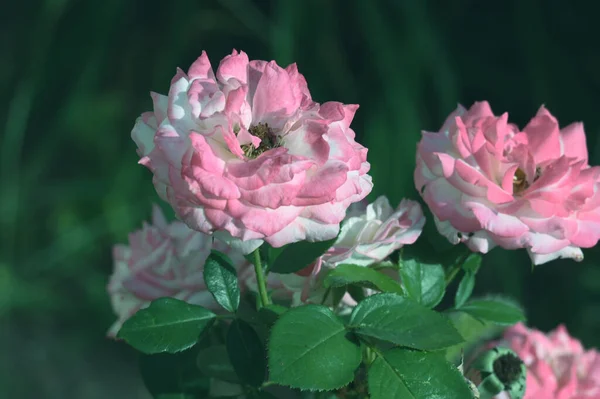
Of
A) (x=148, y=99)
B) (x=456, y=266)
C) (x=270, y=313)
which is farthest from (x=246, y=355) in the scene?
(x=148, y=99)

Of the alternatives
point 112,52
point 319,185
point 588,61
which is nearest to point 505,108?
point 588,61

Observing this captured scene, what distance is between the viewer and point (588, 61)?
48.6 inches

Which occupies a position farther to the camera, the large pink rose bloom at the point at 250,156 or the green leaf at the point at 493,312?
the green leaf at the point at 493,312

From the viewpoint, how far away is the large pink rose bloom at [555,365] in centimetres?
46

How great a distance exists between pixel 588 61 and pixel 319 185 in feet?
3.47

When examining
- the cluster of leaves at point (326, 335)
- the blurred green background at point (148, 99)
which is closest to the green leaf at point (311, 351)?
the cluster of leaves at point (326, 335)

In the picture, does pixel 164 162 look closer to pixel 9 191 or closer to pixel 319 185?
pixel 319 185

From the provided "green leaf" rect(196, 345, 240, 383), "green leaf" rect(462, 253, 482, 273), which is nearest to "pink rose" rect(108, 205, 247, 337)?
"green leaf" rect(196, 345, 240, 383)

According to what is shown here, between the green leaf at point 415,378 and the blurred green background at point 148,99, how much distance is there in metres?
0.72

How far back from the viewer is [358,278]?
0.36 meters

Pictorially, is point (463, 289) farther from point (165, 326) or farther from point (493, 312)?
point (165, 326)

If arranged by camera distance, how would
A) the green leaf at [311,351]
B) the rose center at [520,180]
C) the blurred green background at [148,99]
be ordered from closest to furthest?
the green leaf at [311,351], the rose center at [520,180], the blurred green background at [148,99]

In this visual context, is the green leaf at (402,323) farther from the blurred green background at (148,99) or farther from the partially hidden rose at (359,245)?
the blurred green background at (148,99)

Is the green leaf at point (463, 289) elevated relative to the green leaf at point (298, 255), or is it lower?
lower
